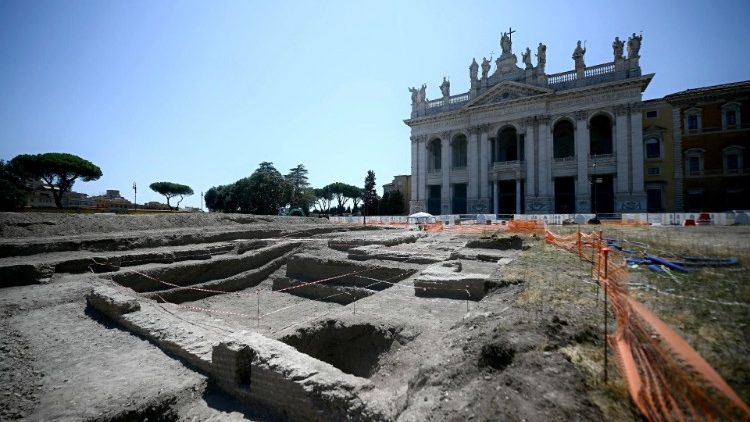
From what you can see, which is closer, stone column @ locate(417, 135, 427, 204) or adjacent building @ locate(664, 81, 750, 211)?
adjacent building @ locate(664, 81, 750, 211)

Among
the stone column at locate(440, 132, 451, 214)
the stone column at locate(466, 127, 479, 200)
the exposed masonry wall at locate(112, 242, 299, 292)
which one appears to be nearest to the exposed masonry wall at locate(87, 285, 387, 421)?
the exposed masonry wall at locate(112, 242, 299, 292)

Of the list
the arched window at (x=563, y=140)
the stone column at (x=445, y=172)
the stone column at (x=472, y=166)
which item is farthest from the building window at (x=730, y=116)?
the stone column at (x=445, y=172)

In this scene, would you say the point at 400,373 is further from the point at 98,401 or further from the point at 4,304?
the point at 4,304

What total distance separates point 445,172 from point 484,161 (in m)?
4.96

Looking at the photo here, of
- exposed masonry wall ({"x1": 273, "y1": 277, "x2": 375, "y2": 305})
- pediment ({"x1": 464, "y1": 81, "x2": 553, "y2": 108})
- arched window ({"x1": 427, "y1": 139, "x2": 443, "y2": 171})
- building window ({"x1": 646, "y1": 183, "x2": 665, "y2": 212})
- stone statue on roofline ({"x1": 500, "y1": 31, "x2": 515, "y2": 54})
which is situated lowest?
exposed masonry wall ({"x1": 273, "y1": 277, "x2": 375, "y2": 305})

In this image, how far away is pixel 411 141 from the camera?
44750 millimetres

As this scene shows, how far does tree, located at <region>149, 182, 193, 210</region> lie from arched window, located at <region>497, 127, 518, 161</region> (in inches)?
2701

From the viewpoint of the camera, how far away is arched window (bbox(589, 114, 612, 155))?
35500 millimetres

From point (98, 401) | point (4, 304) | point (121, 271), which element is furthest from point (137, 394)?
point (121, 271)

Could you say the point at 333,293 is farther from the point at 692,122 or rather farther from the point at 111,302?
the point at 692,122

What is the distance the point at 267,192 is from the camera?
53156 millimetres

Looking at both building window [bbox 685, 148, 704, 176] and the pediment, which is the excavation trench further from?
building window [bbox 685, 148, 704, 176]

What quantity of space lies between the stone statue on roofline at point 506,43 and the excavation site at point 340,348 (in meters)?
34.9

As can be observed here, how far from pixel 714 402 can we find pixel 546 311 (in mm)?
2592
